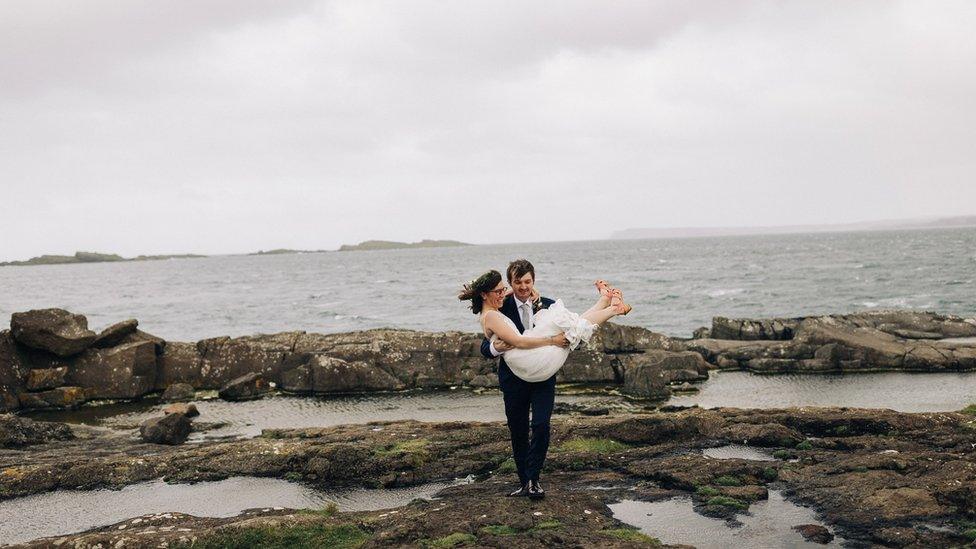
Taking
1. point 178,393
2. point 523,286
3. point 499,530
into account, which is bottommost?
point 178,393

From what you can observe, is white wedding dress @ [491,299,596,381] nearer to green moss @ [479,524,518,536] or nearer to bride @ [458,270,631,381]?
bride @ [458,270,631,381]

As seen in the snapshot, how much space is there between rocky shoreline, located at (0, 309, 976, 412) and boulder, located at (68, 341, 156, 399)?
0.03 metres

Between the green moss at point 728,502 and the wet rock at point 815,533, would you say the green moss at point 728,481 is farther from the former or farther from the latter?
the wet rock at point 815,533

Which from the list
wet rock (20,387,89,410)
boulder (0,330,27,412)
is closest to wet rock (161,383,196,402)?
wet rock (20,387,89,410)

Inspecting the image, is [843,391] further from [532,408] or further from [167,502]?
[167,502]

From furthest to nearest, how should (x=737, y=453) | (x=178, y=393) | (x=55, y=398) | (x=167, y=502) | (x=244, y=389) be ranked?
(x=178, y=393)
(x=244, y=389)
(x=55, y=398)
(x=737, y=453)
(x=167, y=502)

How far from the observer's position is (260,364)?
22.4 m

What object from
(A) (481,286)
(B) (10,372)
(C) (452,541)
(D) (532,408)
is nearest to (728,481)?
(D) (532,408)

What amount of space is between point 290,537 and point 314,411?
467 inches

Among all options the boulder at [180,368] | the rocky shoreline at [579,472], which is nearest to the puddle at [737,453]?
the rocky shoreline at [579,472]

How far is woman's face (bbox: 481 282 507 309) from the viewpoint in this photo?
747cm

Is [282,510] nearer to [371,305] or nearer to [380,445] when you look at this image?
[380,445]

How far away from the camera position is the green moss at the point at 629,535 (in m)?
6.57

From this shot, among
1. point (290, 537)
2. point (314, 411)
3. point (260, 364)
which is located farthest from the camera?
point (260, 364)
